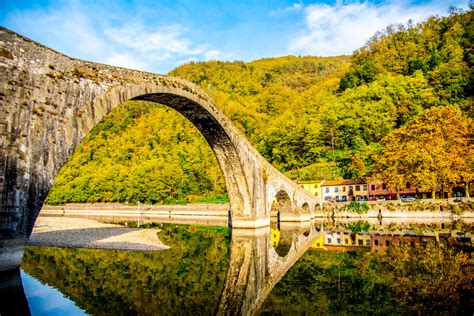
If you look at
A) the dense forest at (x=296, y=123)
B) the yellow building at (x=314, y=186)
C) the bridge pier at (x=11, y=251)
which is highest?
the dense forest at (x=296, y=123)

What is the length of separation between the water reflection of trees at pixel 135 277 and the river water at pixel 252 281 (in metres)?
0.02

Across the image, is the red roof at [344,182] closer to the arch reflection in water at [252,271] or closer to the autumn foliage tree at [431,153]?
the autumn foliage tree at [431,153]

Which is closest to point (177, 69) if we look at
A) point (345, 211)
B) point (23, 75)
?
point (345, 211)

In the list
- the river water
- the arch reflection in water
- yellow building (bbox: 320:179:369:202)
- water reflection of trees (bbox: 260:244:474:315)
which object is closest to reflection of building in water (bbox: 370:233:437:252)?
the river water

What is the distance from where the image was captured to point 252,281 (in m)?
9.53

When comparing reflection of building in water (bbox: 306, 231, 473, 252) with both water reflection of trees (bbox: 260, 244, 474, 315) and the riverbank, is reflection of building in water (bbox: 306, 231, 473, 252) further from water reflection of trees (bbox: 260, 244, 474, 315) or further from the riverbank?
the riverbank

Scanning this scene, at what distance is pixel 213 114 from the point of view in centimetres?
1927

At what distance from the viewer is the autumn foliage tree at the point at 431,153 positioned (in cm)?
3112

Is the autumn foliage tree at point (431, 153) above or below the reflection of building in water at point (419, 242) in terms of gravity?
above

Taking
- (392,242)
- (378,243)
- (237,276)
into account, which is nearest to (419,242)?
(392,242)

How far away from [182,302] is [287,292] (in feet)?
8.13

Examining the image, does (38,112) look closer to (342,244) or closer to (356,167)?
(342,244)

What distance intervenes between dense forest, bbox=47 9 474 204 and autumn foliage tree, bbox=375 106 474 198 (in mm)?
15068

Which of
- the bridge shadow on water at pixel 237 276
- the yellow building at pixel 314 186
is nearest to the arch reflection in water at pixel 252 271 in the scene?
the bridge shadow on water at pixel 237 276
